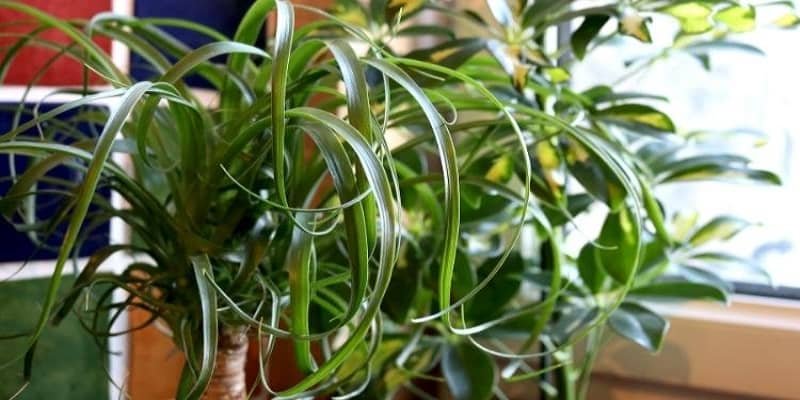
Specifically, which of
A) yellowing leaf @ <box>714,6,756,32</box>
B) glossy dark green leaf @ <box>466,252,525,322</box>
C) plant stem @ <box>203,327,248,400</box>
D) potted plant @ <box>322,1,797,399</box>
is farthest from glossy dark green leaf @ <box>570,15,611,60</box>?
plant stem @ <box>203,327,248,400</box>

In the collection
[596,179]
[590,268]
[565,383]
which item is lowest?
[565,383]

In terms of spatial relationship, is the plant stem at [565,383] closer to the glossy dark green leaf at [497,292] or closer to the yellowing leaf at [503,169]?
the glossy dark green leaf at [497,292]

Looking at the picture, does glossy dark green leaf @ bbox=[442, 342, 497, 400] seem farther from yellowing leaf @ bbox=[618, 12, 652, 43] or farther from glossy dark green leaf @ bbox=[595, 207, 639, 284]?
→ yellowing leaf @ bbox=[618, 12, 652, 43]

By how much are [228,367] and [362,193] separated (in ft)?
0.70

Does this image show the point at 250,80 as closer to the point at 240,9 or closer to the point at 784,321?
the point at 240,9

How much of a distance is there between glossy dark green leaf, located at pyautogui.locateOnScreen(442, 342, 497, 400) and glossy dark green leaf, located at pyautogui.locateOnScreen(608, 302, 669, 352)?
0.34ft

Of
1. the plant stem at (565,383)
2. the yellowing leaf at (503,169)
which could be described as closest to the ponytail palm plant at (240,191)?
the yellowing leaf at (503,169)

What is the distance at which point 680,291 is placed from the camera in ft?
2.47

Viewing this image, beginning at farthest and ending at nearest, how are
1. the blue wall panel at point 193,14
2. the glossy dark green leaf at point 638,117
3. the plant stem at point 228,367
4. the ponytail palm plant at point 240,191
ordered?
the blue wall panel at point 193,14 → the glossy dark green leaf at point 638,117 → the plant stem at point 228,367 → the ponytail palm plant at point 240,191

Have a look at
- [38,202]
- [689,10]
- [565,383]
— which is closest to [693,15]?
[689,10]

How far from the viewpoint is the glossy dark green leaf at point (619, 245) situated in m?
0.70

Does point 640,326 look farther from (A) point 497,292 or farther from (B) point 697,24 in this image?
(B) point 697,24

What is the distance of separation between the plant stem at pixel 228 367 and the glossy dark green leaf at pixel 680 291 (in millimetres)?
357

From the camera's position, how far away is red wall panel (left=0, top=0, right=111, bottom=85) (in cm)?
70
